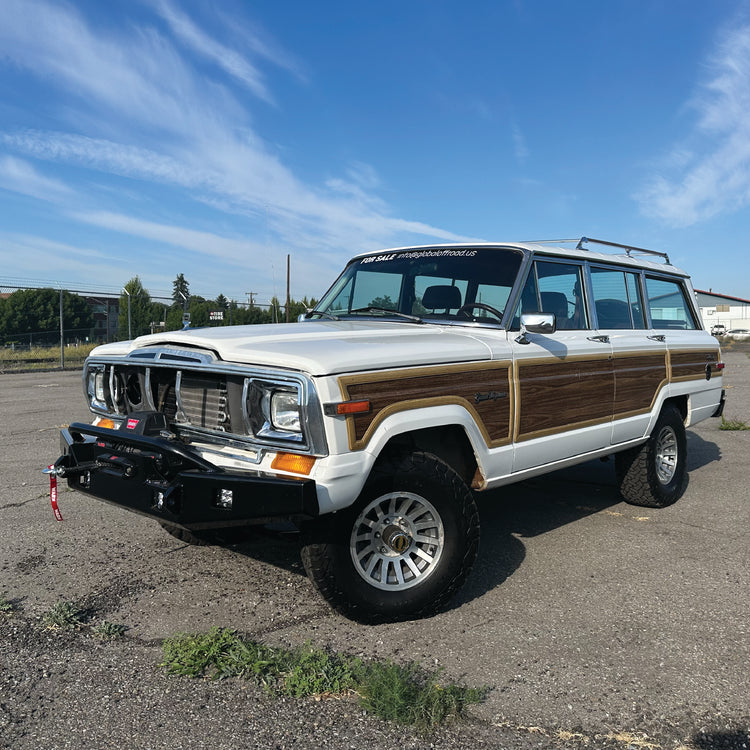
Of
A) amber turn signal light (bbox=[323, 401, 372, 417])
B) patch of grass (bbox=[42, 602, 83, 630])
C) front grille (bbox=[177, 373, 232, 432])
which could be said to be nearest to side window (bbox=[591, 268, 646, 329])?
amber turn signal light (bbox=[323, 401, 372, 417])

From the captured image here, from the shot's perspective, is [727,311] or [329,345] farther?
[727,311]

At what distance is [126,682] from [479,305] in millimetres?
2827

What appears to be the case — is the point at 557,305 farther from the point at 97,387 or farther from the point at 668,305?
the point at 97,387

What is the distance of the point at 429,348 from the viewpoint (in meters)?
3.47

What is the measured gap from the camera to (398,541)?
331cm

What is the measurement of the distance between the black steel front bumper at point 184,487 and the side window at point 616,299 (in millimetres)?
3037

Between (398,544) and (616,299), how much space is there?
2.95 m

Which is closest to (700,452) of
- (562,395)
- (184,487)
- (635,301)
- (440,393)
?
(635,301)

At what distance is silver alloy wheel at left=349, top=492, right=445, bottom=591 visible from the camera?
3256 millimetres

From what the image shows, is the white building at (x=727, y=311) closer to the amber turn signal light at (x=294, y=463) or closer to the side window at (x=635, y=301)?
the side window at (x=635, y=301)

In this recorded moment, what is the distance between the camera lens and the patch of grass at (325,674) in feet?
8.32

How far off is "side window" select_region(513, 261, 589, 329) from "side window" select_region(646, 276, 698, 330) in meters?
1.16

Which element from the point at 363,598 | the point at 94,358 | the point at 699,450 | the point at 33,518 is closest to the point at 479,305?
the point at 363,598

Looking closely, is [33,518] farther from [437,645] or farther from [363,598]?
[437,645]
